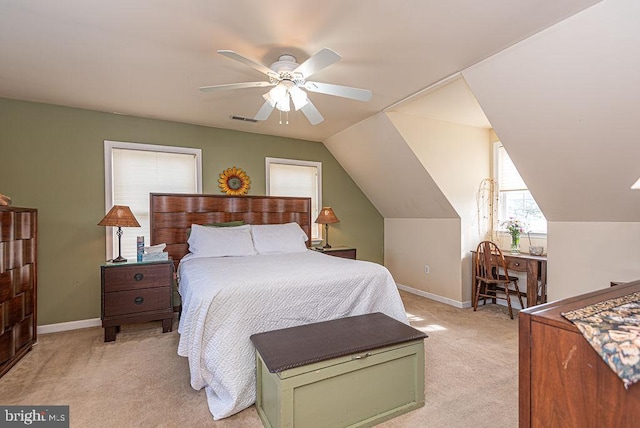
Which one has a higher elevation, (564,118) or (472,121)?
(472,121)

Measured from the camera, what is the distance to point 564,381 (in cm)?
93

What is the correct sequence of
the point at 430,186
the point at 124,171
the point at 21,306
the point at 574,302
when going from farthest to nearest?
the point at 430,186
the point at 124,171
the point at 21,306
the point at 574,302

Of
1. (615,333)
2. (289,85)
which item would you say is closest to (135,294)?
(289,85)

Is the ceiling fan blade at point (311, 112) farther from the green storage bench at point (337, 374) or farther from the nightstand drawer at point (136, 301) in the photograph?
the nightstand drawer at point (136, 301)

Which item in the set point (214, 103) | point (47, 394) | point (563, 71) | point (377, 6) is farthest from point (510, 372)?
point (214, 103)

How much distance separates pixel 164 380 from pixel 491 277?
3.54 m

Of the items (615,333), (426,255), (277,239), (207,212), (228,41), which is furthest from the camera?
(426,255)

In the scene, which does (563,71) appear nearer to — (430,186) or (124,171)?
(430,186)

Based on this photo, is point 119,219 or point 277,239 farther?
point 277,239

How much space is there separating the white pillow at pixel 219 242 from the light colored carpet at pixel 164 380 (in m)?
0.91

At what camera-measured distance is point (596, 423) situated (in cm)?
87

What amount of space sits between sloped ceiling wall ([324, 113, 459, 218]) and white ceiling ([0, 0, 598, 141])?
33.2 inches

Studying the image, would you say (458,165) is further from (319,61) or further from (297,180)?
(319,61)

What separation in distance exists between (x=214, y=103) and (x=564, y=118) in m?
3.16
